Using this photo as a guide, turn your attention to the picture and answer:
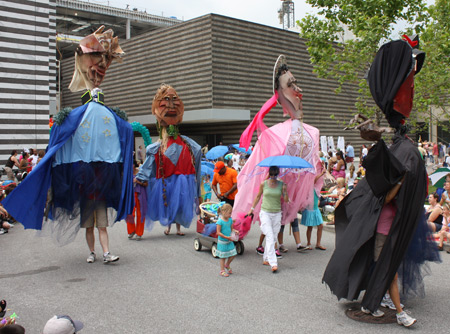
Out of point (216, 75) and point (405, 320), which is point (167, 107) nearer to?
point (405, 320)

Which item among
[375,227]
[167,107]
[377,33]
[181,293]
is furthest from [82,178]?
[377,33]

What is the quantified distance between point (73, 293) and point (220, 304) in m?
1.90

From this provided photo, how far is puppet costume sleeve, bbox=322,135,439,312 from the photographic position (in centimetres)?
464

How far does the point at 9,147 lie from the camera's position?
1870cm

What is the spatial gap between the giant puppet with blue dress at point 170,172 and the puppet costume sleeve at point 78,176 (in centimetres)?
185

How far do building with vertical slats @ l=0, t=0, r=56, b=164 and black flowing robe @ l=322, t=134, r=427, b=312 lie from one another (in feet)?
55.4

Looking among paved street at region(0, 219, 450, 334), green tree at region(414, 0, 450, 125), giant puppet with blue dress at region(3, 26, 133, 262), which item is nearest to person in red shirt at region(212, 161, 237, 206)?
paved street at region(0, 219, 450, 334)

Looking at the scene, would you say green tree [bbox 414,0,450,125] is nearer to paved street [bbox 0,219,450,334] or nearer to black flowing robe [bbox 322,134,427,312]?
paved street [bbox 0,219,450,334]

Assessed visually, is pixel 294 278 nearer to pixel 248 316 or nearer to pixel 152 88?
pixel 248 316

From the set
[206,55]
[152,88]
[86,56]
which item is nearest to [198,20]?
[206,55]

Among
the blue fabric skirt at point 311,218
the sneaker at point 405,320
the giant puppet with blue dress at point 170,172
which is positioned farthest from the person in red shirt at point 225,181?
the sneaker at point 405,320

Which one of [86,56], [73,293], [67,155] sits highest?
[86,56]

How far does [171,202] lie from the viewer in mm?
9234

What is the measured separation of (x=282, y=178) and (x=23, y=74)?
14.5 metres
